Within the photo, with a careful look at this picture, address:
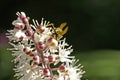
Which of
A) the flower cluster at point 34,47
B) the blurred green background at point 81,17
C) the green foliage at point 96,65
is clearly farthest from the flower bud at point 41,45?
the blurred green background at point 81,17

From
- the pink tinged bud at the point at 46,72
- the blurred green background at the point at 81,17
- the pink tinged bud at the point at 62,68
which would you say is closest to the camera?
the pink tinged bud at the point at 46,72

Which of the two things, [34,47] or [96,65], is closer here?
[34,47]

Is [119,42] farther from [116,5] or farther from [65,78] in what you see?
[65,78]

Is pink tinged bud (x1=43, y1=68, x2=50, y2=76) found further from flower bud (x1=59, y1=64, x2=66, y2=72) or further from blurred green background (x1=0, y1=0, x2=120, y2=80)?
blurred green background (x1=0, y1=0, x2=120, y2=80)

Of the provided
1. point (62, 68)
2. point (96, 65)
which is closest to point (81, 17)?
point (96, 65)

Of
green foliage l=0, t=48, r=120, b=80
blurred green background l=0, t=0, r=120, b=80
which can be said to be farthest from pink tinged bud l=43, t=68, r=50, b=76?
blurred green background l=0, t=0, r=120, b=80

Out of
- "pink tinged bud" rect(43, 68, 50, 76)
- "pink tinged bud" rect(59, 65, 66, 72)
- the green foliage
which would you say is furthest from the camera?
the green foliage

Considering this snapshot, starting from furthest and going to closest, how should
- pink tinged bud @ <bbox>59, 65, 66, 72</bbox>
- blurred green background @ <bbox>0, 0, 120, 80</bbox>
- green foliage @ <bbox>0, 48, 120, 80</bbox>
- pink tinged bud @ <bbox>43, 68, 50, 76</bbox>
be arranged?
blurred green background @ <bbox>0, 0, 120, 80</bbox>, green foliage @ <bbox>0, 48, 120, 80</bbox>, pink tinged bud @ <bbox>59, 65, 66, 72</bbox>, pink tinged bud @ <bbox>43, 68, 50, 76</bbox>

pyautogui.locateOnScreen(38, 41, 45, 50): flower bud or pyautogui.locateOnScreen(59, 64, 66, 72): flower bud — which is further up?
pyautogui.locateOnScreen(38, 41, 45, 50): flower bud

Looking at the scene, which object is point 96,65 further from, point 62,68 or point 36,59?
point 36,59

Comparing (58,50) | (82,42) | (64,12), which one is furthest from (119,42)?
(58,50)

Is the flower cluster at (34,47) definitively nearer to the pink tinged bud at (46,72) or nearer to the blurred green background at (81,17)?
the pink tinged bud at (46,72)
